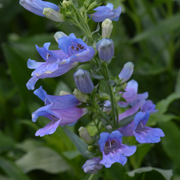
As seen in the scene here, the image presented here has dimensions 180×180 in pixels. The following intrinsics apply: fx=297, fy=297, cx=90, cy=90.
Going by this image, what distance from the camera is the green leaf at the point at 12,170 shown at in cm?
132

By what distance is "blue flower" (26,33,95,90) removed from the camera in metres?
0.76

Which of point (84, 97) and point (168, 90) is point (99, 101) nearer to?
point (84, 97)

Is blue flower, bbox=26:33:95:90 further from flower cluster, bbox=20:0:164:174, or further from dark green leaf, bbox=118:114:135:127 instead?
dark green leaf, bbox=118:114:135:127

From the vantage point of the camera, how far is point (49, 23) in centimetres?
252

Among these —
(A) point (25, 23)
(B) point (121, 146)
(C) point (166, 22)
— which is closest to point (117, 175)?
(B) point (121, 146)

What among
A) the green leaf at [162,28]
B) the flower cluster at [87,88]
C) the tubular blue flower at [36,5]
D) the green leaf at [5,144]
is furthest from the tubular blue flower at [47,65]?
the green leaf at [162,28]

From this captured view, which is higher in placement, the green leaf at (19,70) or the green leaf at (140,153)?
the green leaf at (19,70)

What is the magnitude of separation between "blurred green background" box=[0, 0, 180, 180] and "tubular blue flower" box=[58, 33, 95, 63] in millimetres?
444

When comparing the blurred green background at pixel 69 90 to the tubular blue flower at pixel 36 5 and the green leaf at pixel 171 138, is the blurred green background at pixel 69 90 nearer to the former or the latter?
the green leaf at pixel 171 138

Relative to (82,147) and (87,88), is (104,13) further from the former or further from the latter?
(82,147)

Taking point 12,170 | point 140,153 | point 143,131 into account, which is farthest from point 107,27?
point 12,170

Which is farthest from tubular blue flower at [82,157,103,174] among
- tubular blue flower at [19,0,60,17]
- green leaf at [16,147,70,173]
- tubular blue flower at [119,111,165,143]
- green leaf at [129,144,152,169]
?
green leaf at [16,147,70,173]

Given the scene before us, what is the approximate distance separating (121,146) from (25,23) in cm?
218

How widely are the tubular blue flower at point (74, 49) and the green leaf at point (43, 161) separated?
2.44 feet
